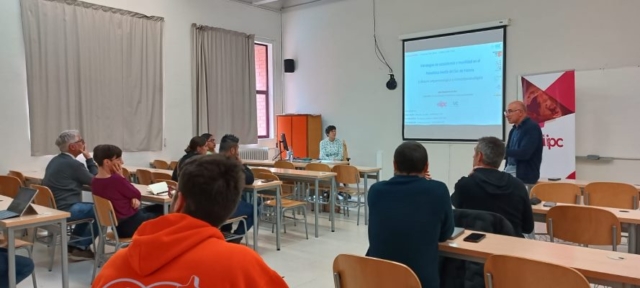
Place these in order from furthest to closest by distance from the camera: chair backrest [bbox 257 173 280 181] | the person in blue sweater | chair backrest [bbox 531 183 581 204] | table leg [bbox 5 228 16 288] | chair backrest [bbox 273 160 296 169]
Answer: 1. chair backrest [bbox 273 160 296 169]
2. chair backrest [bbox 257 173 280 181]
3. chair backrest [bbox 531 183 581 204]
4. table leg [bbox 5 228 16 288]
5. the person in blue sweater

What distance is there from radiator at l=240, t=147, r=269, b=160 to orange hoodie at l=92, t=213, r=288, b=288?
26.3 ft

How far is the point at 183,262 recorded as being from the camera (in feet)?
3.50

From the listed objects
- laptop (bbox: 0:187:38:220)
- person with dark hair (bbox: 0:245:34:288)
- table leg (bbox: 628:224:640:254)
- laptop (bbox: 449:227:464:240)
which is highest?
laptop (bbox: 0:187:38:220)

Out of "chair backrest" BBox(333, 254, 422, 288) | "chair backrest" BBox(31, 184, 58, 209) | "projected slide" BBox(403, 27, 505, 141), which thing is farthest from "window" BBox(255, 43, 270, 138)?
"chair backrest" BBox(333, 254, 422, 288)

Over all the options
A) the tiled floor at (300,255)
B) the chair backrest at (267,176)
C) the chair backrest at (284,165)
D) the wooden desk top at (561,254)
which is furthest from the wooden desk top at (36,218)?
the chair backrest at (284,165)

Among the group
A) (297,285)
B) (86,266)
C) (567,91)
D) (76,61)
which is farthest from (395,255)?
(76,61)

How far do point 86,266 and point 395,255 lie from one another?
3461 millimetres

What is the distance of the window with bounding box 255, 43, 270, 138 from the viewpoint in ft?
32.3

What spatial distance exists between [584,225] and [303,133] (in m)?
6.47

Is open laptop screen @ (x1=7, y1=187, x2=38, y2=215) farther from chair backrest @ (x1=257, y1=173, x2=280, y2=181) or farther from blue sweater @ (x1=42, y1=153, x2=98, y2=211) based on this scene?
chair backrest @ (x1=257, y1=173, x2=280, y2=181)

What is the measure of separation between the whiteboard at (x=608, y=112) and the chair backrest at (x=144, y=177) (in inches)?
224

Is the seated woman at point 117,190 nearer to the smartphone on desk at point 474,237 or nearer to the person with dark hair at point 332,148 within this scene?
the smartphone on desk at point 474,237

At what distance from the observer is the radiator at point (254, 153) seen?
9164 millimetres

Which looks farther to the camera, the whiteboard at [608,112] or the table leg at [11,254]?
the whiteboard at [608,112]
